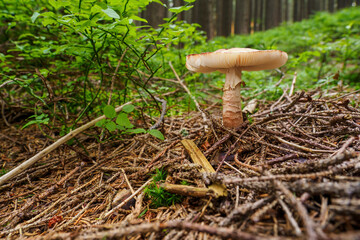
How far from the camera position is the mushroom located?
1.45 metres

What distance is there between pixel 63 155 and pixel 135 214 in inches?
48.9

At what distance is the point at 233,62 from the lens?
1.53m

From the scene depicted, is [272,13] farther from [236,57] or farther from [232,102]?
[236,57]

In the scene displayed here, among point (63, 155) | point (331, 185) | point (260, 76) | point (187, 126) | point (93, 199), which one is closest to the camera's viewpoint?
point (331, 185)

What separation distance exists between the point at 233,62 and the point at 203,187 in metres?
0.99

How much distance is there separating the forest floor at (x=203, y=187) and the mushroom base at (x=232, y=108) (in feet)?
0.32

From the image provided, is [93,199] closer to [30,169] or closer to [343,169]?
[30,169]

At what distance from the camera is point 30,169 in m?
1.78

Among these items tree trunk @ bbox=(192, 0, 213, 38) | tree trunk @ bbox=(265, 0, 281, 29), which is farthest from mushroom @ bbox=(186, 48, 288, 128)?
tree trunk @ bbox=(265, 0, 281, 29)

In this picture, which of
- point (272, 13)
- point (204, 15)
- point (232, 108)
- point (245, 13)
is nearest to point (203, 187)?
point (232, 108)

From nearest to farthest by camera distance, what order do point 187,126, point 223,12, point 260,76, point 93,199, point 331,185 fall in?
1. point 331,185
2. point 93,199
3. point 187,126
4. point 260,76
5. point 223,12

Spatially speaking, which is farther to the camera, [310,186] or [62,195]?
[62,195]

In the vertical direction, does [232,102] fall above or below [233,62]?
below

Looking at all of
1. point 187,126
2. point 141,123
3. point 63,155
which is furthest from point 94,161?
point 187,126
